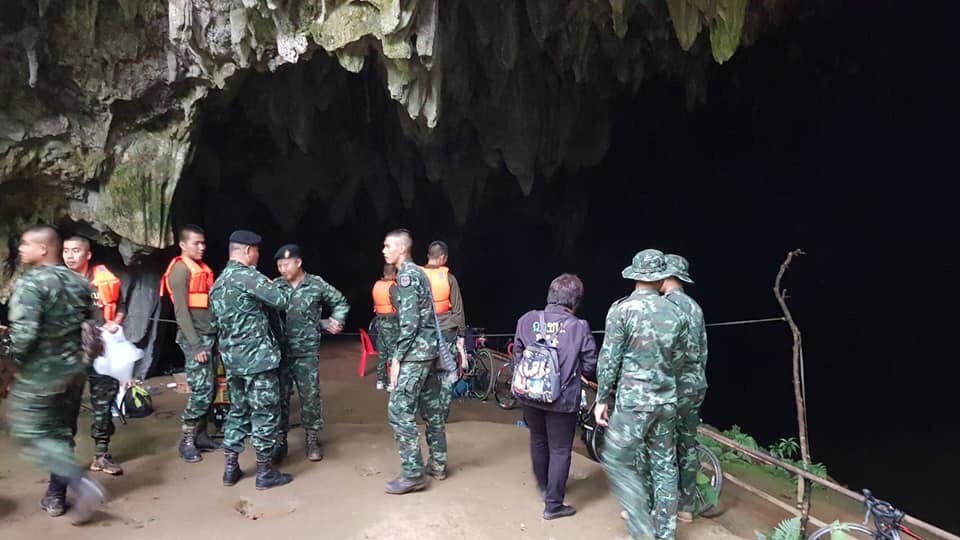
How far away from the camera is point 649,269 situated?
13.0 ft

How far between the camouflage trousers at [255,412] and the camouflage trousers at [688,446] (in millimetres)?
3005

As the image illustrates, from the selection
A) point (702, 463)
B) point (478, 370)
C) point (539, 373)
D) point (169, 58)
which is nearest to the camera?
point (539, 373)

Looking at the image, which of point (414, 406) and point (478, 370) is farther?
point (478, 370)

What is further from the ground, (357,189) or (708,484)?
(357,189)

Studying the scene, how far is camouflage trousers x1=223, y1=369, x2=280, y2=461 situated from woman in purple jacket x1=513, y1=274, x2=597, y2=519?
1918 millimetres

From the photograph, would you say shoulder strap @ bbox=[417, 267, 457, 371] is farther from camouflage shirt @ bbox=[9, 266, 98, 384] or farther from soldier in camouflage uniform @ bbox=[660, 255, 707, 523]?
camouflage shirt @ bbox=[9, 266, 98, 384]

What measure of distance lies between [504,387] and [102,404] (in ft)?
16.0

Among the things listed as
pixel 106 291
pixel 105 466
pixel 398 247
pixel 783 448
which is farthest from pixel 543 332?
pixel 783 448

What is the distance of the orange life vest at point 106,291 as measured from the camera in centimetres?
538

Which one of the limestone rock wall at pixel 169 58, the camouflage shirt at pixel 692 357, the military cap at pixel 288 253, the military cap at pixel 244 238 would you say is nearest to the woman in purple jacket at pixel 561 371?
the camouflage shirt at pixel 692 357

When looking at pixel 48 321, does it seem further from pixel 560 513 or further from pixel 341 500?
pixel 560 513

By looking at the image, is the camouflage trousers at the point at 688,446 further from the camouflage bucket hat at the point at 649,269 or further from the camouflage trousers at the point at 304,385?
the camouflage trousers at the point at 304,385

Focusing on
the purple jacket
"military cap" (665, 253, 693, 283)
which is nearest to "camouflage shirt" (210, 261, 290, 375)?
the purple jacket

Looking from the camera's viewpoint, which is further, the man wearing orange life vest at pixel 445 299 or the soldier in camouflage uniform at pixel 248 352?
the man wearing orange life vest at pixel 445 299
